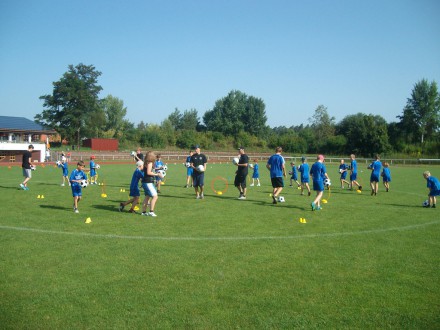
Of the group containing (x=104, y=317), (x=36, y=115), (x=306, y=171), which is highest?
(x=36, y=115)

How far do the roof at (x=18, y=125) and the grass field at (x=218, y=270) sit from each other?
57857 mm

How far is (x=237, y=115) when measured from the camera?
9969cm

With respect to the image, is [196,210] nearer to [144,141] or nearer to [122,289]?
[122,289]

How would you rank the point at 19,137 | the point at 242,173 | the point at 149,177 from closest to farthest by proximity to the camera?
1. the point at 149,177
2. the point at 242,173
3. the point at 19,137

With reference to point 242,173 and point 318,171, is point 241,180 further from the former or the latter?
point 318,171

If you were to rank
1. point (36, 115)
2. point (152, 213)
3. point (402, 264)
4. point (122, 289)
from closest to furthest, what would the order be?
point (122, 289)
point (402, 264)
point (152, 213)
point (36, 115)

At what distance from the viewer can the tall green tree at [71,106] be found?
69.7 metres

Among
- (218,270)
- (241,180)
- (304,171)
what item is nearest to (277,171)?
(241,180)

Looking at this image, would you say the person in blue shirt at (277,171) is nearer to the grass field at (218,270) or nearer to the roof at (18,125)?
the grass field at (218,270)

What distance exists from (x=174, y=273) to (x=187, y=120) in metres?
115

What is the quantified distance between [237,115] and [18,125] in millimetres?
52988

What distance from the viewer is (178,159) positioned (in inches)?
2368

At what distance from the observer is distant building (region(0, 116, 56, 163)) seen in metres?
51.4

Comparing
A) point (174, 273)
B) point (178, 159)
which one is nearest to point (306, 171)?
point (174, 273)
